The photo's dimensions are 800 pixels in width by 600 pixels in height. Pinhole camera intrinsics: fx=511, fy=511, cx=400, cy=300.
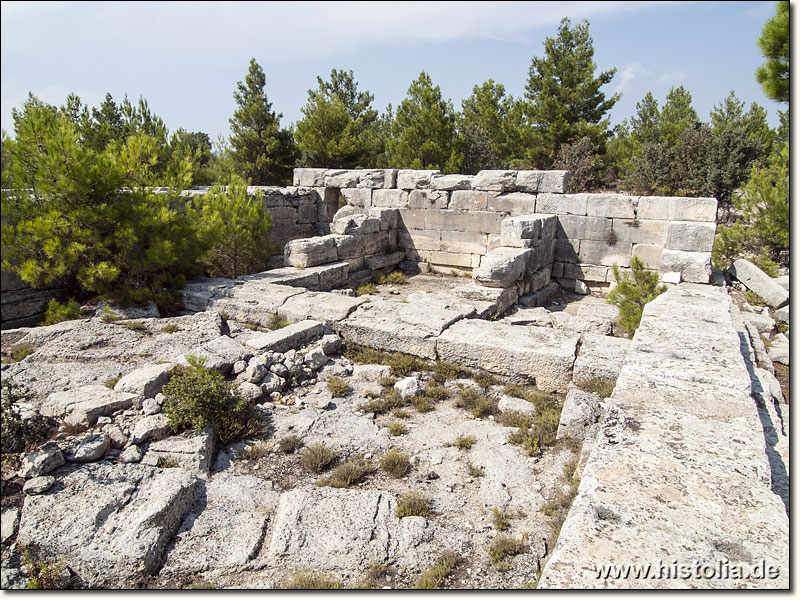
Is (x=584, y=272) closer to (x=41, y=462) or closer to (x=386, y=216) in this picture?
(x=386, y=216)

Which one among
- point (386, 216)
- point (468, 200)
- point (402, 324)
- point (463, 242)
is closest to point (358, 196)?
point (386, 216)

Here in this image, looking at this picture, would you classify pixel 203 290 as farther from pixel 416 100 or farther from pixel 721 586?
pixel 416 100

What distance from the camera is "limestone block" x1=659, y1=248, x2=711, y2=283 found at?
8.64 metres

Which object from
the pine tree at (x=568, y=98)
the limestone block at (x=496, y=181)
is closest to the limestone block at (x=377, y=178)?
the limestone block at (x=496, y=181)

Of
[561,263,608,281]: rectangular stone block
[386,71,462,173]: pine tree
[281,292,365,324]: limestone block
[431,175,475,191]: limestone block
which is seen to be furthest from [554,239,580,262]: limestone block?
[386,71,462,173]: pine tree

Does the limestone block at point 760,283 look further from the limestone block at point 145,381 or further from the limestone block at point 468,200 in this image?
the limestone block at point 145,381

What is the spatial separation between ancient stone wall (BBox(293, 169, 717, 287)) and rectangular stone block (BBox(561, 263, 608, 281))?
0.02 metres

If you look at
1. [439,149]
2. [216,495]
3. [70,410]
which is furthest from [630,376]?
[439,149]

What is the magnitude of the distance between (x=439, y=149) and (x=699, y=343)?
742 inches

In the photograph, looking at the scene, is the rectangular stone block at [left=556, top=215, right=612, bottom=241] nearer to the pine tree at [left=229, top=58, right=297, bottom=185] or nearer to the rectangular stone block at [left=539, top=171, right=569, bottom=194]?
the rectangular stone block at [left=539, top=171, right=569, bottom=194]

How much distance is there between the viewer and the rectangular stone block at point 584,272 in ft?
34.1

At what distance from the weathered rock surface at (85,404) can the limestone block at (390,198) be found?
857cm

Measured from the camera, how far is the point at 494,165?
25.8m

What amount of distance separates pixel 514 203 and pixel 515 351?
20.7 ft
